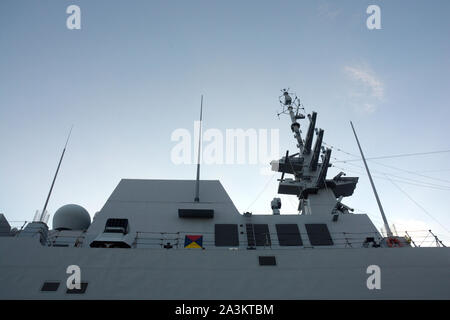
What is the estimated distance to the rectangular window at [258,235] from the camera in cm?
1253

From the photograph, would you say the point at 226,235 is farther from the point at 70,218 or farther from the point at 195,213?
the point at 70,218

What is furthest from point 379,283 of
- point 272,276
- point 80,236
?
point 80,236

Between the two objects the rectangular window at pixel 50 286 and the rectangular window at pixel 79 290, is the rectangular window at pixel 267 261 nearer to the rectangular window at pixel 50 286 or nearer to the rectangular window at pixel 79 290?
the rectangular window at pixel 79 290

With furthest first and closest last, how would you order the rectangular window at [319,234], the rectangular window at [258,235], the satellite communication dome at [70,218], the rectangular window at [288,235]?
the satellite communication dome at [70,218] → the rectangular window at [319,234] → the rectangular window at [288,235] → the rectangular window at [258,235]

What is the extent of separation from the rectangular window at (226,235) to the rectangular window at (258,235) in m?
0.55

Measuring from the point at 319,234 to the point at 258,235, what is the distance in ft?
8.59

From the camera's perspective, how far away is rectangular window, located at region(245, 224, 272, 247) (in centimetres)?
1253

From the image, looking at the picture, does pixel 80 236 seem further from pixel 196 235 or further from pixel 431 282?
pixel 431 282

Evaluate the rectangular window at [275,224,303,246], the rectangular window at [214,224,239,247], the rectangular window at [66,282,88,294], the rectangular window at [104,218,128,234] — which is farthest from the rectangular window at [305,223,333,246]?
the rectangular window at [66,282,88,294]

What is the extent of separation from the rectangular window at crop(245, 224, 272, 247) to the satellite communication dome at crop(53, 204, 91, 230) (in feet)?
25.9

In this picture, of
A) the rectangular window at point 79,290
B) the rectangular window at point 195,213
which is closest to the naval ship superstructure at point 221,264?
the rectangular window at point 79,290

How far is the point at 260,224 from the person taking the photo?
528 inches

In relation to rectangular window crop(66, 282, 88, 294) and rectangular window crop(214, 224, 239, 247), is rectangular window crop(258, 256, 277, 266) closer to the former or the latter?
rectangular window crop(214, 224, 239, 247)

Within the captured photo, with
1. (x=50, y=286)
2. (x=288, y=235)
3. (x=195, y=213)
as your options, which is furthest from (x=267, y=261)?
(x=50, y=286)
